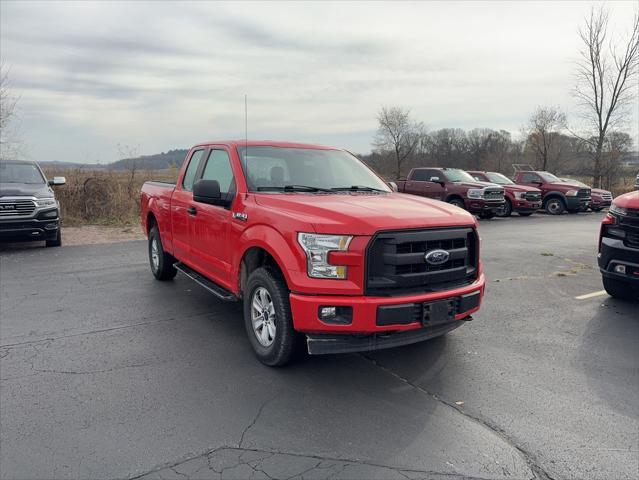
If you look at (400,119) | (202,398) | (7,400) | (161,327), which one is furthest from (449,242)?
(400,119)

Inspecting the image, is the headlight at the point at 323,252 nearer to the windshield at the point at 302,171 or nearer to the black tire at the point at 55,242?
the windshield at the point at 302,171

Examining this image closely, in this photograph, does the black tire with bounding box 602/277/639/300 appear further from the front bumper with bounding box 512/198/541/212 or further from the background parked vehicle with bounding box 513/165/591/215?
the background parked vehicle with bounding box 513/165/591/215

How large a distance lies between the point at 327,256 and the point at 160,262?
4.20 meters

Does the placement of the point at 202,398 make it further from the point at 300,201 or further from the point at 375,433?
the point at 300,201

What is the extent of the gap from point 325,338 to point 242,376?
0.84 metres

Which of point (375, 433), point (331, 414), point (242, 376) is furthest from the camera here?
point (242, 376)

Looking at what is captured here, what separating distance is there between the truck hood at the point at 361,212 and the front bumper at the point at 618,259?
8.78 ft

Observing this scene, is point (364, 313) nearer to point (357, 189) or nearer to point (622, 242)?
point (357, 189)

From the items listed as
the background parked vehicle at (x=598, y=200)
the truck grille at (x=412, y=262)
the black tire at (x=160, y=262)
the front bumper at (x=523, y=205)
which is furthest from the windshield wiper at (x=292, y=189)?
the background parked vehicle at (x=598, y=200)

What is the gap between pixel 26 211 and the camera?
30.0 feet

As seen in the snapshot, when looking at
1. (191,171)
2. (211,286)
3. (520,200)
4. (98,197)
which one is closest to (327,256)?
(211,286)

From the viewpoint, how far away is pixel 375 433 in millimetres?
2969

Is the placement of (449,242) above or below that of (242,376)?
above

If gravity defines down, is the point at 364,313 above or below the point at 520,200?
above
